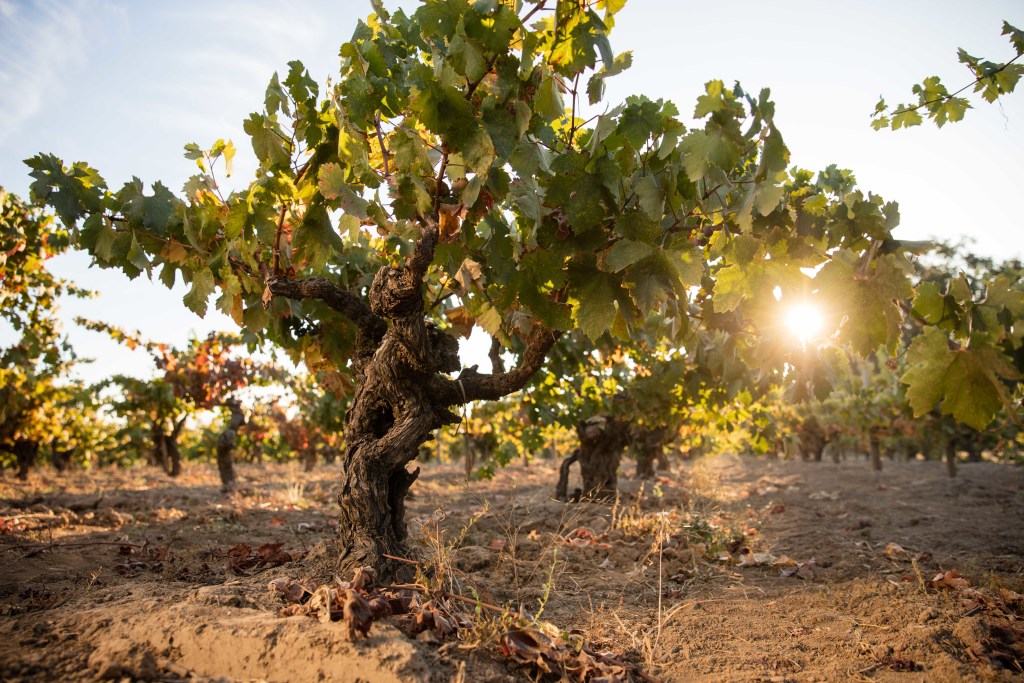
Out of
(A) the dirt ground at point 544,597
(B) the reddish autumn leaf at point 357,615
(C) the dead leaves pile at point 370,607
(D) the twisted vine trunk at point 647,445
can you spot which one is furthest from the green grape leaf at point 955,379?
(D) the twisted vine trunk at point 647,445

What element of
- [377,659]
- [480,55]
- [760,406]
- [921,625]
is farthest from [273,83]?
[760,406]

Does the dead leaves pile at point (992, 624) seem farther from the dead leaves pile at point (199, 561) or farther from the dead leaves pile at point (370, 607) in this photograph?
the dead leaves pile at point (199, 561)

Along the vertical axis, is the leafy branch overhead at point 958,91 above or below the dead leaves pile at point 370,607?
above

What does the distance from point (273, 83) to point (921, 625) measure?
3.94 meters

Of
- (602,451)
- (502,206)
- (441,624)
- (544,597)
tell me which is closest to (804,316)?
(502,206)

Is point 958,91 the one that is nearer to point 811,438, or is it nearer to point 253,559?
point 253,559

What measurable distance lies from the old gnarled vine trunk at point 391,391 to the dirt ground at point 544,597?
0.26 meters

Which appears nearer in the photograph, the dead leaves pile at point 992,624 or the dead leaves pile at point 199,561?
the dead leaves pile at point 992,624

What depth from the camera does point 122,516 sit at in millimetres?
5531

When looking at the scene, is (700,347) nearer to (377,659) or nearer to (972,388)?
(972,388)

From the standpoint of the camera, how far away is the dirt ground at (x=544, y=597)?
1.80m

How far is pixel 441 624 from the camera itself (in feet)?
6.57

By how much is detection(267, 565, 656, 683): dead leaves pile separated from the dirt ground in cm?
3

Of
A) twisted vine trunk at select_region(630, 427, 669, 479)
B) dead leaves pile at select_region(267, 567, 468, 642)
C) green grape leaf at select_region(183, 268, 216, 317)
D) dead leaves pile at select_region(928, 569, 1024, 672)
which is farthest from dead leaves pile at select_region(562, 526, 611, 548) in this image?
twisted vine trunk at select_region(630, 427, 669, 479)
